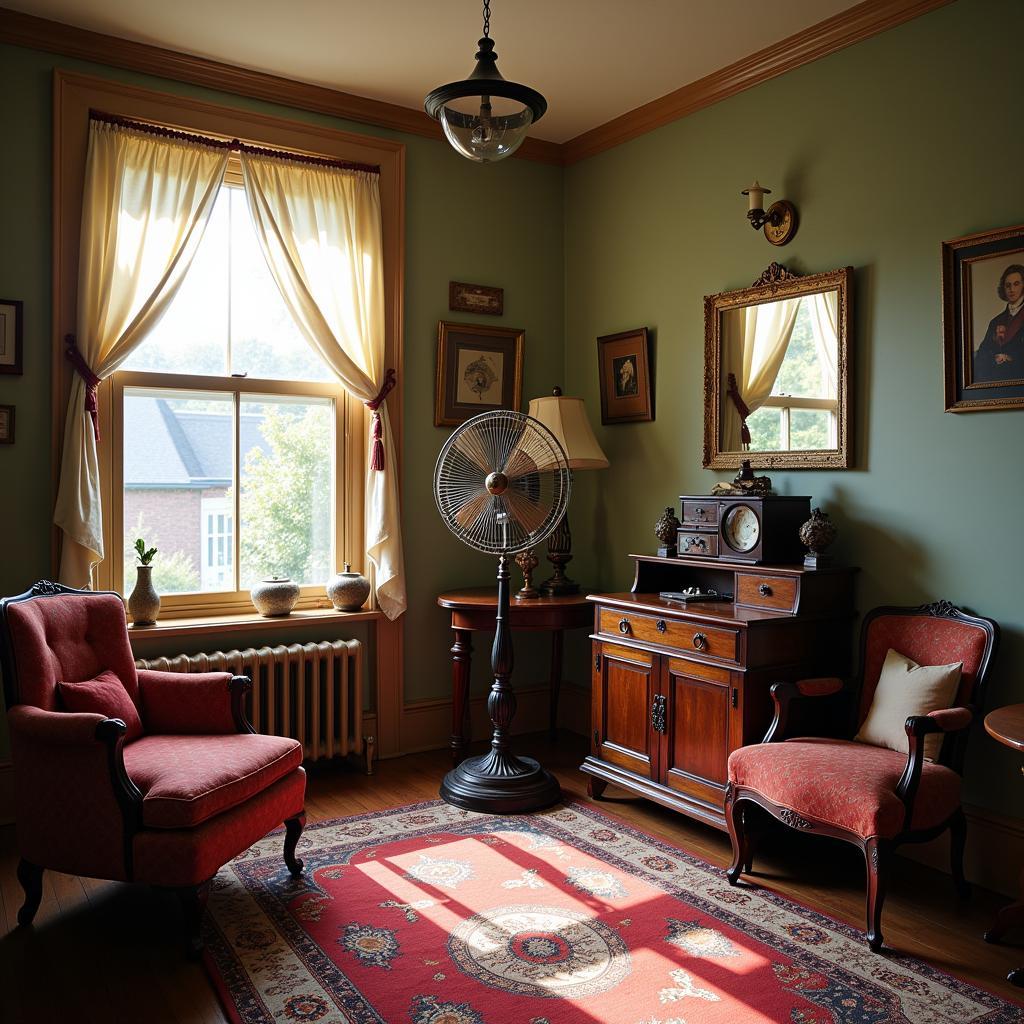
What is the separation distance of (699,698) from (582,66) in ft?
8.61

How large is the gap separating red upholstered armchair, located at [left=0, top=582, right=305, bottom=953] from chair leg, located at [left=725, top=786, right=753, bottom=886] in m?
1.41

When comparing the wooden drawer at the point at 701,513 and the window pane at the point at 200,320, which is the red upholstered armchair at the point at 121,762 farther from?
the wooden drawer at the point at 701,513

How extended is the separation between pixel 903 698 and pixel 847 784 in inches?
18.8

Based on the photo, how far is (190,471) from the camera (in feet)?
12.9

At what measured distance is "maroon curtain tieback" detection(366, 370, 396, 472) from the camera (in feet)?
13.8

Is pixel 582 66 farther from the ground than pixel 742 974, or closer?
farther from the ground

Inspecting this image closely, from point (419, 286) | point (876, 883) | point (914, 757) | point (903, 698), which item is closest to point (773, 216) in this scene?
point (419, 286)

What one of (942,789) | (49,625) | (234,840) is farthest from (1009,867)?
(49,625)

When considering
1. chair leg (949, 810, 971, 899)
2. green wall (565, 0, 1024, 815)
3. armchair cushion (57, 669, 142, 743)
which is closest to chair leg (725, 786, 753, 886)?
chair leg (949, 810, 971, 899)

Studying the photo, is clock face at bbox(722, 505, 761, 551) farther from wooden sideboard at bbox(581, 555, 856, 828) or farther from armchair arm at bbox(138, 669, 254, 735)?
armchair arm at bbox(138, 669, 254, 735)

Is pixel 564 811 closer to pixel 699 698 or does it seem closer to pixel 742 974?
pixel 699 698

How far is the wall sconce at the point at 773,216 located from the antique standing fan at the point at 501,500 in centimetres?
121

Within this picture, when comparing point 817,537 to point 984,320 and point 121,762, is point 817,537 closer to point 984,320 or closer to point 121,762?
point 984,320

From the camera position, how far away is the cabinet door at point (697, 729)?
3229mm
